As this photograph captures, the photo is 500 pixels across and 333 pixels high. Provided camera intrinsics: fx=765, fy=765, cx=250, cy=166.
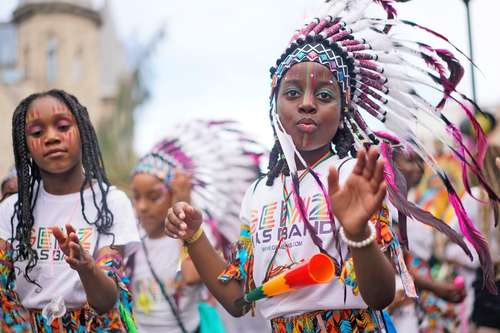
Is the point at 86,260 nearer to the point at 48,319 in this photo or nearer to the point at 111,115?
the point at 48,319

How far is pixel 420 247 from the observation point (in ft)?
18.0

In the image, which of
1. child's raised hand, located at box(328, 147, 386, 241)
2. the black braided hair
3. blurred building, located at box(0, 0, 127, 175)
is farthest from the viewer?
blurred building, located at box(0, 0, 127, 175)

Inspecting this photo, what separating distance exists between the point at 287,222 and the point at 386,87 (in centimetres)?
67

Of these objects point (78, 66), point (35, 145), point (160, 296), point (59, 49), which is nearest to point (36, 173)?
point (35, 145)

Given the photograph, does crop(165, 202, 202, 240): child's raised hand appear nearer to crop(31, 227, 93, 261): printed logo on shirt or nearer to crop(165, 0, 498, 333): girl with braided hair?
crop(165, 0, 498, 333): girl with braided hair

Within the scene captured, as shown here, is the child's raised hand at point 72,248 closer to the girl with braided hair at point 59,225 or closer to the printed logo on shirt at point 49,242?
the girl with braided hair at point 59,225

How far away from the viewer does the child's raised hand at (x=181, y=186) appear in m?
5.53

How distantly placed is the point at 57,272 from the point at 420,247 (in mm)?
2921

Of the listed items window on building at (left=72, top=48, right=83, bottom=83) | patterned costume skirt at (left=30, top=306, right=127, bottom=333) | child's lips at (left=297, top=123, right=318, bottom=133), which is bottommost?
window on building at (left=72, top=48, right=83, bottom=83)

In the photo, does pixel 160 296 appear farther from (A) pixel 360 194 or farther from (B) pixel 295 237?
(A) pixel 360 194

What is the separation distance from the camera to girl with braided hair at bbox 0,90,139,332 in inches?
134

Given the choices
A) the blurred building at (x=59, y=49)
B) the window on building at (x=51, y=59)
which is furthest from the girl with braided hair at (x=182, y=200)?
the window on building at (x=51, y=59)

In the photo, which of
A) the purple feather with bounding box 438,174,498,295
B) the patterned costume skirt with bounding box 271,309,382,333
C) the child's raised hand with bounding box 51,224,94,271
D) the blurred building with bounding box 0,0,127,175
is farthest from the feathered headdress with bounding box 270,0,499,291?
the blurred building with bounding box 0,0,127,175

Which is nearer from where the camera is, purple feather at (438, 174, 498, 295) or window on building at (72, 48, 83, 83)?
purple feather at (438, 174, 498, 295)
